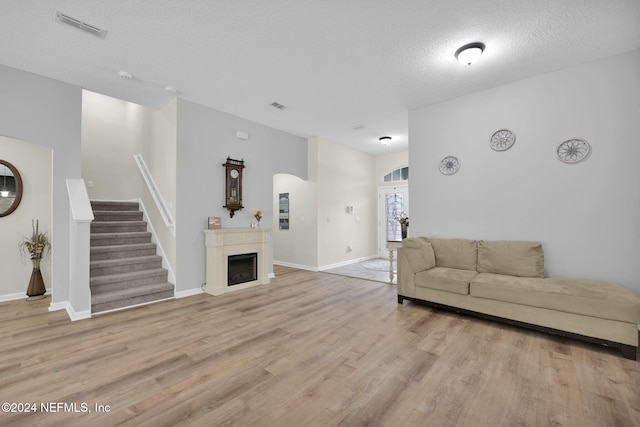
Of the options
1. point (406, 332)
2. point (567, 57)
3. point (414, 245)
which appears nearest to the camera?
point (406, 332)

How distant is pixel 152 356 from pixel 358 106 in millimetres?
4404

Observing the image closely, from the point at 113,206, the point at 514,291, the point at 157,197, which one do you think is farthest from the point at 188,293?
the point at 514,291

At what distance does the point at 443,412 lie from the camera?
1820mm

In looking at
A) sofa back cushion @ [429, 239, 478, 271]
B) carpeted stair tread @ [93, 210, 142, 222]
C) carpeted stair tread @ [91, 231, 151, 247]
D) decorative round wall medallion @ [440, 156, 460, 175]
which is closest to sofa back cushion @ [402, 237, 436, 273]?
sofa back cushion @ [429, 239, 478, 271]

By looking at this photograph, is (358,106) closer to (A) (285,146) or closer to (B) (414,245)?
(A) (285,146)

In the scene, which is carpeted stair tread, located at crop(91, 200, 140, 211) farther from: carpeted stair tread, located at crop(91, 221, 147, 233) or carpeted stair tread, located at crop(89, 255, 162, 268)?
carpeted stair tread, located at crop(89, 255, 162, 268)

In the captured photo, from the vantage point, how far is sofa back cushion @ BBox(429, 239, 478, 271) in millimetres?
3928

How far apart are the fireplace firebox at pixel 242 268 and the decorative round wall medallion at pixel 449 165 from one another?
Result: 141 inches

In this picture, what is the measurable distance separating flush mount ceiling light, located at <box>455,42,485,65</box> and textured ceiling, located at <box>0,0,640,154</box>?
0.26 ft

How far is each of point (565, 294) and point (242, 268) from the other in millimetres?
4453

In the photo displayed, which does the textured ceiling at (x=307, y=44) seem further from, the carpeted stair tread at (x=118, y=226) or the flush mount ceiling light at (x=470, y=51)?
the carpeted stair tread at (x=118, y=226)

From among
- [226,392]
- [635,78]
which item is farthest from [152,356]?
[635,78]

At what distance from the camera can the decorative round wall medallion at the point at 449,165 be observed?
4359mm

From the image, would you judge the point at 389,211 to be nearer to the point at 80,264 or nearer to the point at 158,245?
the point at 158,245
